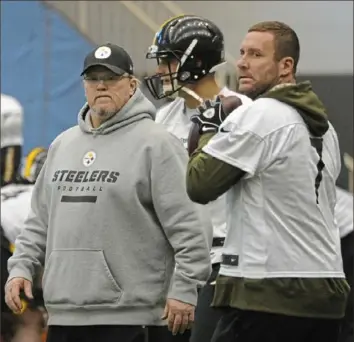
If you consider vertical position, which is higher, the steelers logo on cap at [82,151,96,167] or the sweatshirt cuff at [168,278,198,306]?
the steelers logo on cap at [82,151,96,167]

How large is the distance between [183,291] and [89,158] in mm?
516

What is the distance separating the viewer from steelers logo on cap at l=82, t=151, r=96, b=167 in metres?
3.65

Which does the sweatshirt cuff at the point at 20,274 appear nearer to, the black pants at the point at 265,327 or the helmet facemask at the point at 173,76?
the black pants at the point at 265,327

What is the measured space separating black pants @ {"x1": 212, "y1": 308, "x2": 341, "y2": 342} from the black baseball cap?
0.89 m

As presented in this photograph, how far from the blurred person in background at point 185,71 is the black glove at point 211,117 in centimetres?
74

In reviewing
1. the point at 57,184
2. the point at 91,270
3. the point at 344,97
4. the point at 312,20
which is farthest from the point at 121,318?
the point at 312,20

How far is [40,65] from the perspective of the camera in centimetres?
863

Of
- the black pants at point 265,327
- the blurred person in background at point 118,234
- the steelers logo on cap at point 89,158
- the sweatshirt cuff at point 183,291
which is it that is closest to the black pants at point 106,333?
the blurred person in background at point 118,234

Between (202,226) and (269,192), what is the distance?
46cm

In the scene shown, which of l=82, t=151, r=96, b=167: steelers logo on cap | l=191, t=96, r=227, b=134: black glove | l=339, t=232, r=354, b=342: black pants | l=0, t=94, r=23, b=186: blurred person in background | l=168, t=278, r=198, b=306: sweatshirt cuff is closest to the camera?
l=191, t=96, r=227, b=134: black glove

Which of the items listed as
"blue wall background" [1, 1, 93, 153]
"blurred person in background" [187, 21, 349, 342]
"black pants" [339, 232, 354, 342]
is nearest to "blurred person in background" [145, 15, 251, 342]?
"blurred person in background" [187, 21, 349, 342]

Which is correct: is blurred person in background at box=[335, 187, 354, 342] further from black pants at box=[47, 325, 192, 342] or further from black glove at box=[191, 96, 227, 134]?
black glove at box=[191, 96, 227, 134]

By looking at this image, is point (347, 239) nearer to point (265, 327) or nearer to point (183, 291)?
point (183, 291)

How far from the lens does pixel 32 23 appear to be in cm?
866
